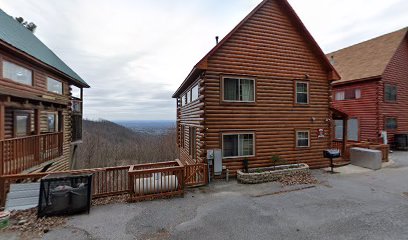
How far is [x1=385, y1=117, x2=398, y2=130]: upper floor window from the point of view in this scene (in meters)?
18.1

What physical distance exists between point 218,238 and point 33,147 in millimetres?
9261

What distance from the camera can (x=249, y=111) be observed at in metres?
11.0

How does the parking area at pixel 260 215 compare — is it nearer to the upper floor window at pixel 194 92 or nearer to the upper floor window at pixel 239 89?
the upper floor window at pixel 239 89

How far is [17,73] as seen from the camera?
998cm

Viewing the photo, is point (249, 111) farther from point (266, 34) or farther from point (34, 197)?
point (34, 197)

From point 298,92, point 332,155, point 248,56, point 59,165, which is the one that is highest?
point 248,56

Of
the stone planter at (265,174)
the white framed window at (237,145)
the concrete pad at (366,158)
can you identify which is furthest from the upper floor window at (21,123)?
the concrete pad at (366,158)

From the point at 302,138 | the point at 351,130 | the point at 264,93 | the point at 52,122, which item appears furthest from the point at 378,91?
the point at 52,122

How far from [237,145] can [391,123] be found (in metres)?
16.9

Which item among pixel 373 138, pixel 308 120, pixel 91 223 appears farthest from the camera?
pixel 373 138

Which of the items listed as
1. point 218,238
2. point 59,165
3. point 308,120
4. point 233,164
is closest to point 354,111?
point 308,120

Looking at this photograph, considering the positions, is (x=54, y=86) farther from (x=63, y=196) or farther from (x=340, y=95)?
(x=340, y=95)

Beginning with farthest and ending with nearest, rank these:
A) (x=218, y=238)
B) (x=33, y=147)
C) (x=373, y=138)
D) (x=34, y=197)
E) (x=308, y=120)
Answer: (x=373, y=138)
(x=308, y=120)
(x=33, y=147)
(x=34, y=197)
(x=218, y=238)

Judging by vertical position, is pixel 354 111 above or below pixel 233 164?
above
